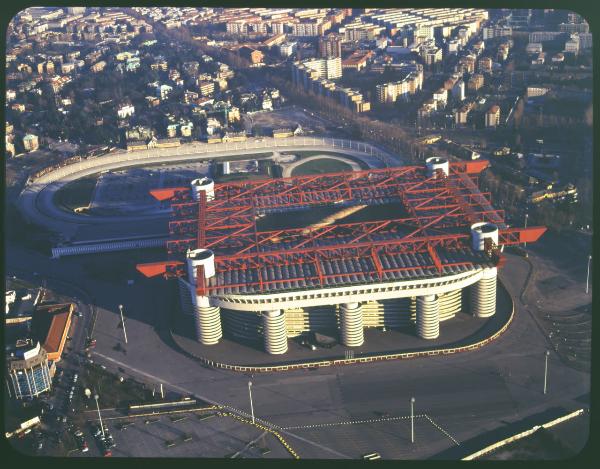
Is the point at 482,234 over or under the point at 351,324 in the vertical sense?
over

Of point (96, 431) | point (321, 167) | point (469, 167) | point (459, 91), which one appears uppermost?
point (469, 167)

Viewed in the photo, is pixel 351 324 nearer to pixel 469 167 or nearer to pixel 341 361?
pixel 341 361

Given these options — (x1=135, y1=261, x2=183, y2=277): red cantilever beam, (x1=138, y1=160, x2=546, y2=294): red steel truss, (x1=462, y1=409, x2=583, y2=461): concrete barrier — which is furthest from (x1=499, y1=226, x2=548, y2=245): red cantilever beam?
(x1=135, y1=261, x2=183, y2=277): red cantilever beam

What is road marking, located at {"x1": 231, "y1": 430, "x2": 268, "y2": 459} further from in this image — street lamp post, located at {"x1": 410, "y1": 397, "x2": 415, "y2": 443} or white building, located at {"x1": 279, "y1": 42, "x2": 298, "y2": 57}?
white building, located at {"x1": 279, "y1": 42, "x2": 298, "y2": 57}

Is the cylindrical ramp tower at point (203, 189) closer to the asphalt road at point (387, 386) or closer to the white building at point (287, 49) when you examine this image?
the asphalt road at point (387, 386)

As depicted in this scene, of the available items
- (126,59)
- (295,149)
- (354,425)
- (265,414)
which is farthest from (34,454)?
(126,59)

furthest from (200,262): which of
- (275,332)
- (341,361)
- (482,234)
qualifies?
(482,234)

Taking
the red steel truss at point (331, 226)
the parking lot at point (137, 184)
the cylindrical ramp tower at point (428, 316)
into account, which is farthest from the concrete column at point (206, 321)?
the parking lot at point (137, 184)
